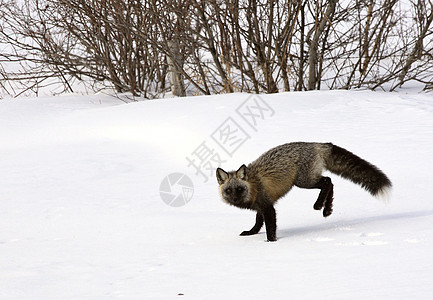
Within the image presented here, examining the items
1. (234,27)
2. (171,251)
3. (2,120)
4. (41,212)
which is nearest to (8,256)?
(171,251)

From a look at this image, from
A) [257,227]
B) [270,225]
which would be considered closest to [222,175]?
[270,225]

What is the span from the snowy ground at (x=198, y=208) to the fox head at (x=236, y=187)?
0.42 meters

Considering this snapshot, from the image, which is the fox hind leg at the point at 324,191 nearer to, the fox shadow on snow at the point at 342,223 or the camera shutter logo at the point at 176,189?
the fox shadow on snow at the point at 342,223

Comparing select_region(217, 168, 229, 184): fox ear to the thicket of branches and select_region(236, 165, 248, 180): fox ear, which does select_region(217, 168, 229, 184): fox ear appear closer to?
select_region(236, 165, 248, 180): fox ear

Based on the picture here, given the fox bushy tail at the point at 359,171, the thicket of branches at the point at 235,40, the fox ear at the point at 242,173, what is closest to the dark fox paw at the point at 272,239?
the fox ear at the point at 242,173

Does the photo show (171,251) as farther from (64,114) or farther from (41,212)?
(64,114)

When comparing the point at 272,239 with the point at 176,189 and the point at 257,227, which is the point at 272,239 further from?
the point at 176,189

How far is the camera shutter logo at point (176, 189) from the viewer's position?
775 centimetres

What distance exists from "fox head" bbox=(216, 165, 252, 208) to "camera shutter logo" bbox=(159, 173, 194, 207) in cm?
201

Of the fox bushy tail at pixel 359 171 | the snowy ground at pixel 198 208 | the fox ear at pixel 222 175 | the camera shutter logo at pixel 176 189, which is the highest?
the fox ear at pixel 222 175

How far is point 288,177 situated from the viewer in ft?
19.1

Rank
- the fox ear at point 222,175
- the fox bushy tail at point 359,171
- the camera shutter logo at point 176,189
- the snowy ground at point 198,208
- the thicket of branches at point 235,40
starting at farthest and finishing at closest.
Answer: the thicket of branches at point 235,40
the camera shutter logo at point 176,189
the fox bushy tail at point 359,171
the fox ear at point 222,175
the snowy ground at point 198,208

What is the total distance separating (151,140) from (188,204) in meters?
3.11

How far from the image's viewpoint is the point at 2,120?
12.4 metres
